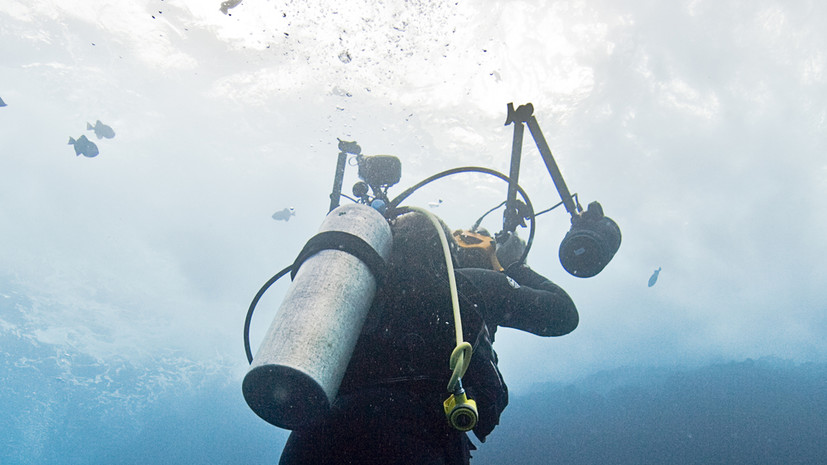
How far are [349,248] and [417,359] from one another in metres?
0.72

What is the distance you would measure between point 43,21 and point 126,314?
5229cm

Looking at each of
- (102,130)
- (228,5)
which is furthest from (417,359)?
(228,5)

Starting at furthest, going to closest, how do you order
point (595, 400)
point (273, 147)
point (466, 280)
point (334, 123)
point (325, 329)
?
1. point (273, 147)
2. point (595, 400)
3. point (334, 123)
4. point (466, 280)
5. point (325, 329)

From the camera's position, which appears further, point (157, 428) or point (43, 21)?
point (157, 428)

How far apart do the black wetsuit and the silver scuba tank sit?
0.13 meters

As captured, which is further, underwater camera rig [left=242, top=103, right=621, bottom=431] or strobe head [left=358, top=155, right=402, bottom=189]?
strobe head [left=358, top=155, right=402, bottom=189]

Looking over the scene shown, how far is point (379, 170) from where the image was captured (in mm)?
3555

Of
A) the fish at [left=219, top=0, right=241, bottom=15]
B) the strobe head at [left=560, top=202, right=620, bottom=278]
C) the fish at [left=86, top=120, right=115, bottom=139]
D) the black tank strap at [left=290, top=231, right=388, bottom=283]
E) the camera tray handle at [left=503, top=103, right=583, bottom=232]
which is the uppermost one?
the fish at [left=219, top=0, right=241, bottom=15]

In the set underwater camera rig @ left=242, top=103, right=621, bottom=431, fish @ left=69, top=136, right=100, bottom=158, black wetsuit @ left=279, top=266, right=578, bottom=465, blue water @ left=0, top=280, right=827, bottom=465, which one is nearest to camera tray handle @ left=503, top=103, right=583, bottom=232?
black wetsuit @ left=279, top=266, right=578, bottom=465

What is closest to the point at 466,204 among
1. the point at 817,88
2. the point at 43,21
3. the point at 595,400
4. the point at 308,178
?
the point at 308,178

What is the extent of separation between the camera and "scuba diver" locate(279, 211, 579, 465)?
56.8 inches

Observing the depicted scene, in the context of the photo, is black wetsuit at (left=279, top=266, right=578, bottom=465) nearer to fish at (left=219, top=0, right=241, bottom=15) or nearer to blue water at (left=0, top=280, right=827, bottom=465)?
fish at (left=219, top=0, right=241, bottom=15)

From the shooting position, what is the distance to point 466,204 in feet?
134

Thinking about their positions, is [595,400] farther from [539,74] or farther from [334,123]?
[334,123]
